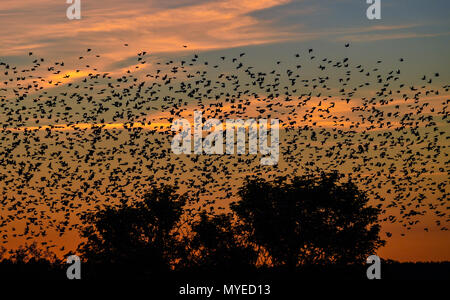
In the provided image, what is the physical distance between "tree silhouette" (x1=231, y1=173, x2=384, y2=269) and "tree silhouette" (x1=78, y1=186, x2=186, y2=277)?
774cm

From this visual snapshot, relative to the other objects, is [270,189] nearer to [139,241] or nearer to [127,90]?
[139,241]

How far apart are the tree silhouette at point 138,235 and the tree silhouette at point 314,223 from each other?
7738 millimetres

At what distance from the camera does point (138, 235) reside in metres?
82.1

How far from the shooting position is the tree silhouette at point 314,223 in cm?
7694

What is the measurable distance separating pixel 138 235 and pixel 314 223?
15.8 metres

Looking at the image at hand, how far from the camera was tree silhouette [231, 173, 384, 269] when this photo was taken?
76.9 m

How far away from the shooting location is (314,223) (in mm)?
77750

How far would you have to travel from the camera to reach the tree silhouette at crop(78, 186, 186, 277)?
262 feet

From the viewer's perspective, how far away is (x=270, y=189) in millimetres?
79875

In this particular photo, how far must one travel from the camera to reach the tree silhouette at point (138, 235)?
79938 millimetres
